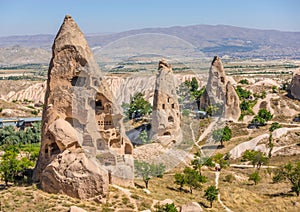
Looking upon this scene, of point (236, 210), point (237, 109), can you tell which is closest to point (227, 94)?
point (237, 109)

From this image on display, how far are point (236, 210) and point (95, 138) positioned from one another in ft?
33.3

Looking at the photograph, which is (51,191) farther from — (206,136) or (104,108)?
(206,136)

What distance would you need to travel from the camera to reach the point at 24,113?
3068 inches

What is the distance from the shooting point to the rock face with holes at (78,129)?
2084cm

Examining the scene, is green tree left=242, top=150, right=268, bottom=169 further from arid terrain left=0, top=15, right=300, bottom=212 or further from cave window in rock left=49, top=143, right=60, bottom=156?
cave window in rock left=49, top=143, right=60, bottom=156

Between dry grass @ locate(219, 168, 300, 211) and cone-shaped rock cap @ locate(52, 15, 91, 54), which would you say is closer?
cone-shaped rock cap @ locate(52, 15, 91, 54)

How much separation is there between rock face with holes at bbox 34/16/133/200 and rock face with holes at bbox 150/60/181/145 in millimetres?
18810

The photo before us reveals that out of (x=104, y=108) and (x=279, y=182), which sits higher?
(x=104, y=108)

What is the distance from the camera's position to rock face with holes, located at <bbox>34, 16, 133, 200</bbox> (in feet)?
68.4

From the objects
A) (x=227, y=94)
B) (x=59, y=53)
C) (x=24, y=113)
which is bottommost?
(x=24, y=113)

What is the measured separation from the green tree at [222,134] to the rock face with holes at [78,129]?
25.9 m

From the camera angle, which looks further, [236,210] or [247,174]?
[247,174]

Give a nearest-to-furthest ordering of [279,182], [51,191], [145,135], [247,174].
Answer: [51,191] → [279,182] → [247,174] → [145,135]

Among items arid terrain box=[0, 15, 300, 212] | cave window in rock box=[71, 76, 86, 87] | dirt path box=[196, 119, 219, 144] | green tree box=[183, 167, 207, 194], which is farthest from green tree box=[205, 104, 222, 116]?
cave window in rock box=[71, 76, 86, 87]
